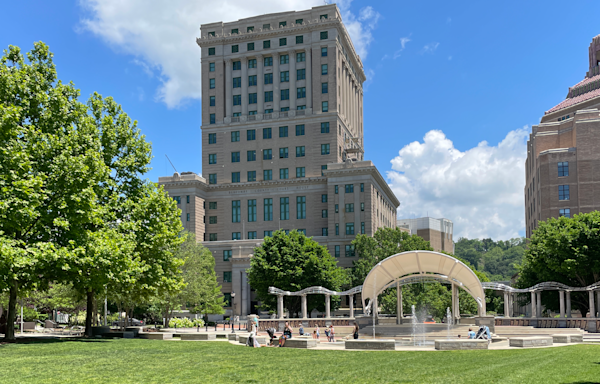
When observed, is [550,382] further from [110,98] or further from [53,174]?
[110,98]

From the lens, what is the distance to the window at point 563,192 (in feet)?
280

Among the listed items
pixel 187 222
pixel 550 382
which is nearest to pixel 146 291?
pixel 550 382

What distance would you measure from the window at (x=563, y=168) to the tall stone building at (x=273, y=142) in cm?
2684

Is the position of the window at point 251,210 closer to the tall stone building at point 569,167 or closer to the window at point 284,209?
the window at point 284,209

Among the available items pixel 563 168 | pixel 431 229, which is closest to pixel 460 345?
pixel 563 168

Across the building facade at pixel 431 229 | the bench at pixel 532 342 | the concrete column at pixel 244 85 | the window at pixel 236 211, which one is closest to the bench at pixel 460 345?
the bench at pixel 532 342

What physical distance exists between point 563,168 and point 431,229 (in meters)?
78.6

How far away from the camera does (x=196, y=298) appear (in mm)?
60125

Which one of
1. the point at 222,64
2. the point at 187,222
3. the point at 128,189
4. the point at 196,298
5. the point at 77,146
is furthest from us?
the point at 222,64

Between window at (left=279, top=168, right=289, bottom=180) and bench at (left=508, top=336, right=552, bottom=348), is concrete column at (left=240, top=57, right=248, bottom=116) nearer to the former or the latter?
window at (left=279, top=168, right=289, bottom=180)

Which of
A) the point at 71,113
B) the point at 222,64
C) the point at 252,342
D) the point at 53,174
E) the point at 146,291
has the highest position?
the point at 222,64

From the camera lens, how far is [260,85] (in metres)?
98.6

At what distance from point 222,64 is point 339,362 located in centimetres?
8475

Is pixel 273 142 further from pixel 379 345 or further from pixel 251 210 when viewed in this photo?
pixel 379 345
